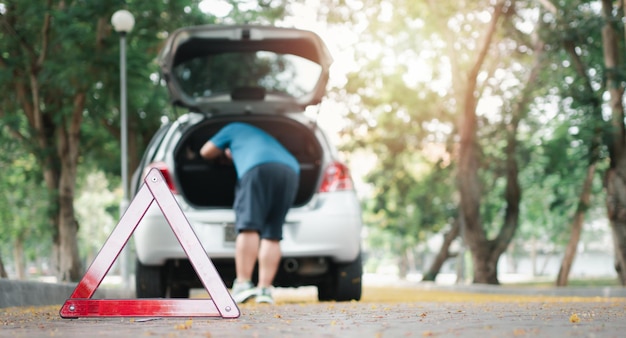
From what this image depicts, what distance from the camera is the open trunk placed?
864cm

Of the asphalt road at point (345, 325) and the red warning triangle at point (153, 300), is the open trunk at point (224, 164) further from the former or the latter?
the red warning triangle at point (153, 300)

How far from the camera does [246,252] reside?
7645 mm

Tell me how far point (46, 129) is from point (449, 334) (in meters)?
16.0

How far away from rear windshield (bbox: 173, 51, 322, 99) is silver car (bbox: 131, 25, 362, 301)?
2cm

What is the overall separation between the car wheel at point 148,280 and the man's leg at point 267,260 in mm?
938

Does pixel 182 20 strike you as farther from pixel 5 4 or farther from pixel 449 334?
pixel 449 334

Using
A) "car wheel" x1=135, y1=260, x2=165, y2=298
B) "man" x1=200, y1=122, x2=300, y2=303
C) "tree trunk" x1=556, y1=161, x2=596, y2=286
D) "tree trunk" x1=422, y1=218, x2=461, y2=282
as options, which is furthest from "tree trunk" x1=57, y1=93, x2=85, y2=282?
"tree trunk" x1=422, y1=218, x2=461, y2=282

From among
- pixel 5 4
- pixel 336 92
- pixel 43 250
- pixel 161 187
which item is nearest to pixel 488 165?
pixel 336 92

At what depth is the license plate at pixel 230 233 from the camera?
797 cm

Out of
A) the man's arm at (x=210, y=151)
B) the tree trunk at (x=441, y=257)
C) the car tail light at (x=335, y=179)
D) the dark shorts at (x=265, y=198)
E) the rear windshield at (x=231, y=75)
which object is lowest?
the tree trunk at (x=441, y=257)

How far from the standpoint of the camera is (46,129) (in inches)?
756

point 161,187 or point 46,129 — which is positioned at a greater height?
point 46,129

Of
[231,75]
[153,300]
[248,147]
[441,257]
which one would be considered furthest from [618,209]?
[441,257]

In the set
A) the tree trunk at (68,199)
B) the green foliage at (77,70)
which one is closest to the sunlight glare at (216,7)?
the green foliage at (77,70)
